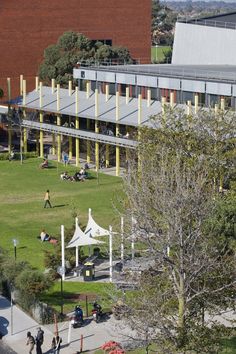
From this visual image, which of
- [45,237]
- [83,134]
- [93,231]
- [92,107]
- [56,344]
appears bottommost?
[45,237]

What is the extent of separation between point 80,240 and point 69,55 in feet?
141

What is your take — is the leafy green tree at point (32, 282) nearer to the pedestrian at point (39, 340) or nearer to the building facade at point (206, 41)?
the pedestrian at point (39, 340)

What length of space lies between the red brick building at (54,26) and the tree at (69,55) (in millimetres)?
3588

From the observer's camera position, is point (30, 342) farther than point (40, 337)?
Yes

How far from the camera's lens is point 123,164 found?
61.5 meters

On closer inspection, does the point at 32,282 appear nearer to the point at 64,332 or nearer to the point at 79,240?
the point at 64,332

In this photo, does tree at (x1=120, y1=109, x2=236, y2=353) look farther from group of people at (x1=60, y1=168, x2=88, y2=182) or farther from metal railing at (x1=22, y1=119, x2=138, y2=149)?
group of people at (x1=60, y1=168, x2=88, y2=182)

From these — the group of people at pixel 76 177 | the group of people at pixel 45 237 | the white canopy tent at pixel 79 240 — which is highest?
the white canopy tent at pixel 79 240

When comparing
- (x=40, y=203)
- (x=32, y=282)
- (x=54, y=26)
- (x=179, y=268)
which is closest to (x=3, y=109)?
(x=54, y=26)

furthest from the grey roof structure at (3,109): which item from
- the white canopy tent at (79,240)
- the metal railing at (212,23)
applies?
the white canopy tent at (79,240)

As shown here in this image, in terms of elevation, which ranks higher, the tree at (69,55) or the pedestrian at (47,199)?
the tree at (69,55)

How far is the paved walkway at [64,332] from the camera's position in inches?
1181

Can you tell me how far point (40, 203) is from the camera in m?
51.8

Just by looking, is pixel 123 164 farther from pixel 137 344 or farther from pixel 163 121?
pixel 137 344
